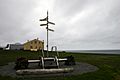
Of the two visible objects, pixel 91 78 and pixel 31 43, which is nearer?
pixel 91 78

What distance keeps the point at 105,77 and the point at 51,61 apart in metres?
6.32

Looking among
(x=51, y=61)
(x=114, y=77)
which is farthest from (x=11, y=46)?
→ (x=114, y=77)

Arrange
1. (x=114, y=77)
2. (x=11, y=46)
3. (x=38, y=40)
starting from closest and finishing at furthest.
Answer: (x=114, y=77), (x=38, y=40), (x=11, y=46)

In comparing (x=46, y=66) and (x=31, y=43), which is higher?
(x=31, y=43)

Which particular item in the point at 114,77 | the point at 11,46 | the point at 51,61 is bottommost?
the point at 114,77

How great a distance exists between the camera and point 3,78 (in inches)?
476

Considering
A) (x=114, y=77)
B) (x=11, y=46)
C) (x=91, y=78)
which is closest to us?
(x=91, y=78)

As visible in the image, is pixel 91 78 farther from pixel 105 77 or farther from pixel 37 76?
pixel 37 76

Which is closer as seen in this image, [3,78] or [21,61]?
[3,78]

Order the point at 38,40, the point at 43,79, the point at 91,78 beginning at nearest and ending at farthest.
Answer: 1. the point at 43,79
2. the point at 91,78
3. the point at 38,40

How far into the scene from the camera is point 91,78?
12297mm

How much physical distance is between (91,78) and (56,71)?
9.41 ft

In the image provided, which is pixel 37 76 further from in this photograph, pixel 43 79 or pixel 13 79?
pixel 13 79

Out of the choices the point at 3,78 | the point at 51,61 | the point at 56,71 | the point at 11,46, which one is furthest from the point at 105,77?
the point at 11,46
